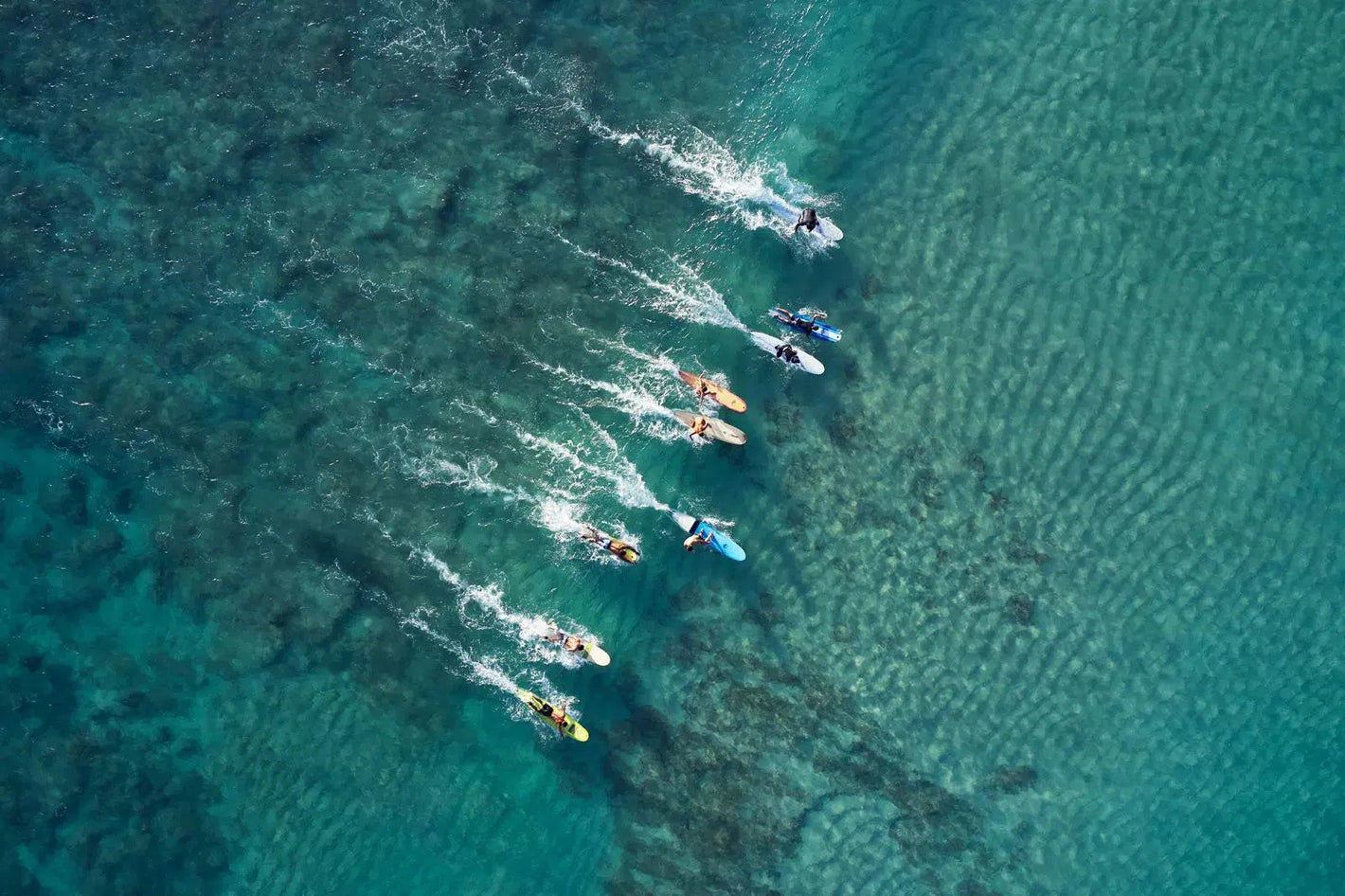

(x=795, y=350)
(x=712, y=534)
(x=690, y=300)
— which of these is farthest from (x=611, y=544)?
(x=795, y=350)

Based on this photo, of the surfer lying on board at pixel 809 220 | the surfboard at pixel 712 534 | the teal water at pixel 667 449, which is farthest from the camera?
the surfboard at pixel 712 534

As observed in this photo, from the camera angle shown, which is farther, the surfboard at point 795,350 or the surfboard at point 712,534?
the surfboard at point 795,350

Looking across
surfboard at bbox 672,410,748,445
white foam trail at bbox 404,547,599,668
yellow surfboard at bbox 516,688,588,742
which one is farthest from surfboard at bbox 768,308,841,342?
yellow surfboard at bbox 516,688,588,742

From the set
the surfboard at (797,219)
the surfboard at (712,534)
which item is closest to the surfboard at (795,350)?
the surfboard at (797,219)

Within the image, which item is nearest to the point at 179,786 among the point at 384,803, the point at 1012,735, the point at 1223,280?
the point at 384,803

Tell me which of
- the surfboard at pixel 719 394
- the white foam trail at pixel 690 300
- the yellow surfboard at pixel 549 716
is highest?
the white foam trail at pixel 690 300

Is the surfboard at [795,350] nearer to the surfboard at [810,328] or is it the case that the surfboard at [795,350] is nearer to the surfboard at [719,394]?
the surfboard at [810,328]

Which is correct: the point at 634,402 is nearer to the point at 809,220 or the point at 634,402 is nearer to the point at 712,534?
the point at 712,534

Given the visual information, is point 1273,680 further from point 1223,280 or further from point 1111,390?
point 1223,280
